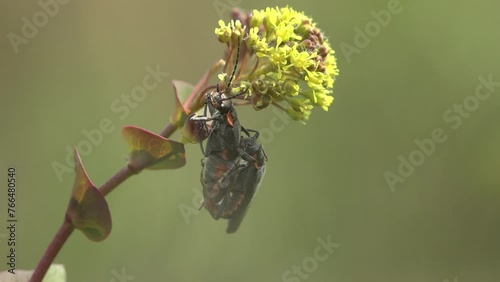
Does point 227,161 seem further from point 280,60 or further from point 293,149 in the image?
point 293,149

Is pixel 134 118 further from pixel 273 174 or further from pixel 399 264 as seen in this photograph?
pixel 399 264

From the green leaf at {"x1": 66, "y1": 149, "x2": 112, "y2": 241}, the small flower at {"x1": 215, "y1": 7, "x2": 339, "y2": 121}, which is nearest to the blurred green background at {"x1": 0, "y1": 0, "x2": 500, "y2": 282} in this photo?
the green leaf at {"x1": 66, "y1": 149, "x2": 112, "y2": 241}

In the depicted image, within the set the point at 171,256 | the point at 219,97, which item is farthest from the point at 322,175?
the point at 219,97

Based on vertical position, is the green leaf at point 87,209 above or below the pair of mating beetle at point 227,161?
below

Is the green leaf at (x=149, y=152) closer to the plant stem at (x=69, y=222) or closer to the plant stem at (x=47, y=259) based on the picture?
the plant stem at (x=69, y=222)

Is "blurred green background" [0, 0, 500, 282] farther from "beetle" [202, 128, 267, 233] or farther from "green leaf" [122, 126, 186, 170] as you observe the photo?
"green leaf" [122, 126, 186, 170]

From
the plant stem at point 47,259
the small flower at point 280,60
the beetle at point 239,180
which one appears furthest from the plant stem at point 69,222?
the beetle at point 239,180

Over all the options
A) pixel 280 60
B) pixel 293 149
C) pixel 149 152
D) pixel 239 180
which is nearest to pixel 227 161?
pixel 239 180
